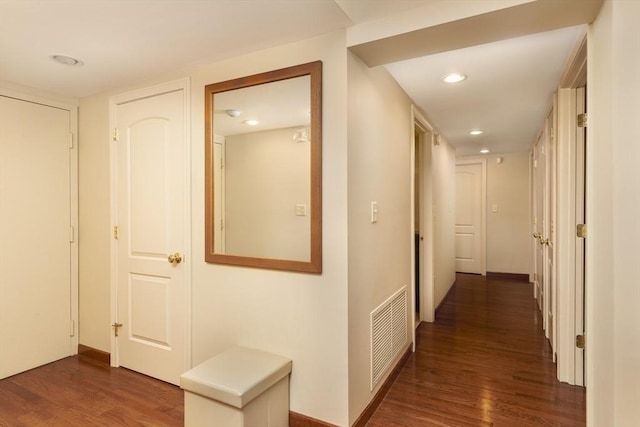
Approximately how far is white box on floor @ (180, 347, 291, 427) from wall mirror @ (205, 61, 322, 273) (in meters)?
0.56

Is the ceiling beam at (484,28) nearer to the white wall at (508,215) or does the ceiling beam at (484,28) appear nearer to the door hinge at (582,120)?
the door hinge at (582,120)

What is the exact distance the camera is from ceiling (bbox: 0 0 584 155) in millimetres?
1639

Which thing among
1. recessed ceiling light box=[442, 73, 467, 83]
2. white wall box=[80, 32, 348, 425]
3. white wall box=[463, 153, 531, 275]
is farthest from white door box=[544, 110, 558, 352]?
white wall box=[463, 153, 531, 275]

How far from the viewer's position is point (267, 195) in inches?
83.9

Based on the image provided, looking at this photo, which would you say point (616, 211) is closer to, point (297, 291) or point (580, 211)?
point (580, 211)

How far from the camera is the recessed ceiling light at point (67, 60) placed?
7.14ft

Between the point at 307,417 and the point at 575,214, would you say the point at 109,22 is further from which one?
the point at 575,214

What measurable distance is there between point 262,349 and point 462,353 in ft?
6.21

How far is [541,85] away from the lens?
8.82 ft

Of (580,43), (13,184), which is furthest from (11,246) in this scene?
(580,43)

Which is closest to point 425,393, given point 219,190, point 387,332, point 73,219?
point 387,332

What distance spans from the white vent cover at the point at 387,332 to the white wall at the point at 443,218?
1320mm

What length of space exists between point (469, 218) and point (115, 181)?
5.90 metres

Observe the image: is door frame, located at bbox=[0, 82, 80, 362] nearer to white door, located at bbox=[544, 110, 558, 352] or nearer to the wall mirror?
the wall mirror
